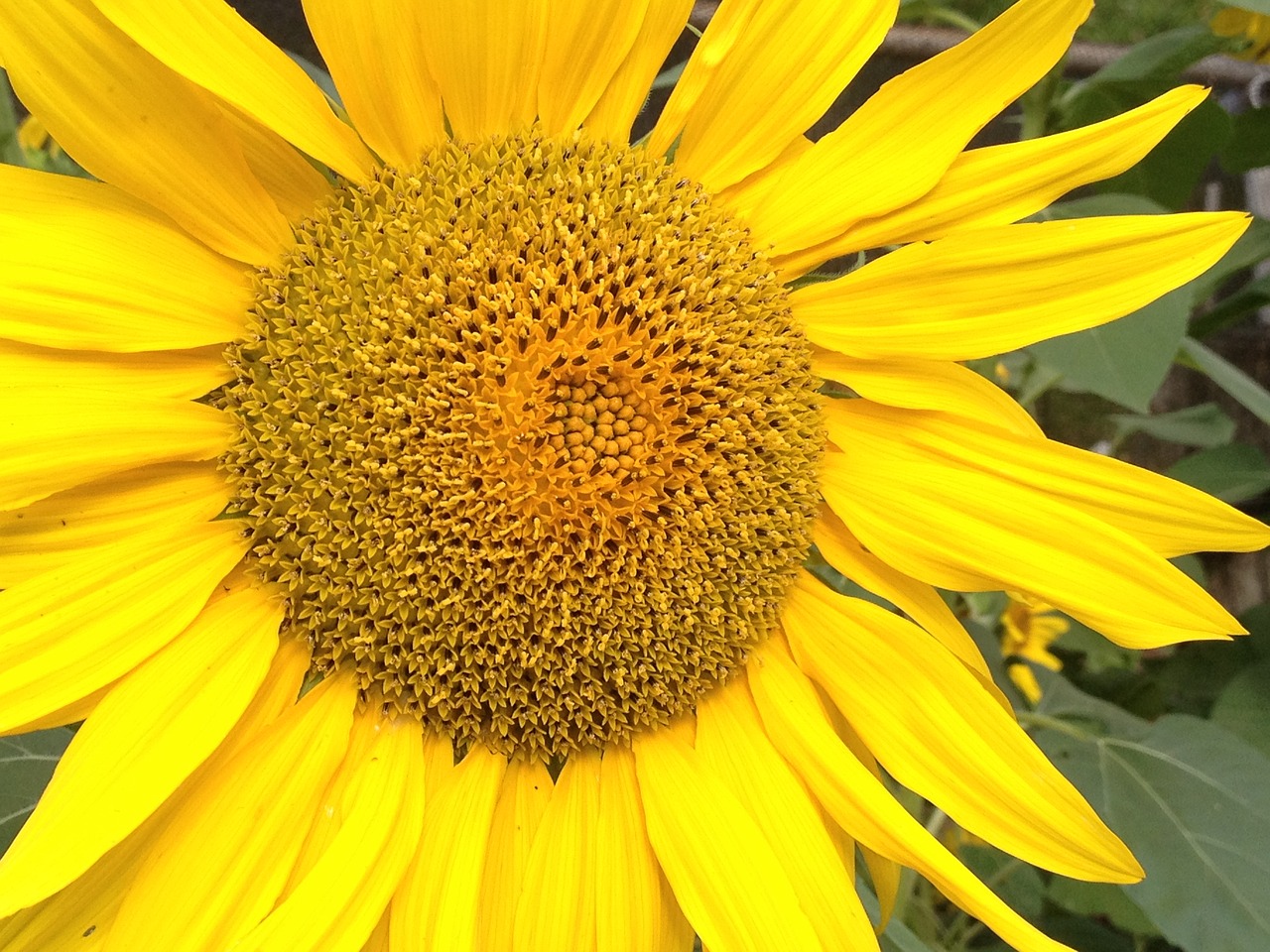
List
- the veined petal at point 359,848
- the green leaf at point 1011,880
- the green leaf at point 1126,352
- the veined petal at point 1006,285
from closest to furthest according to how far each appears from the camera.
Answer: the veined petal at point 359,848 < the veined petal at point 1006,285 < the green leaf at point 1126,352 < the green leaf at point 1011,880

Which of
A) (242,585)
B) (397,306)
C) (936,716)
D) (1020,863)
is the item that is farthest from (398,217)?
(1020,863)

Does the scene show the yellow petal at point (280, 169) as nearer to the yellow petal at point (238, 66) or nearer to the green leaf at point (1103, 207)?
the yellow petal at point (238, 66)

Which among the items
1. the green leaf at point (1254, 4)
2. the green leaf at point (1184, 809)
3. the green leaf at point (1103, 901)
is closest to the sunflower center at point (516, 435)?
the green leaf at point (1254, 4)

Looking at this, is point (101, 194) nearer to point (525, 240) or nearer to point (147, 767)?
point (525, 240)

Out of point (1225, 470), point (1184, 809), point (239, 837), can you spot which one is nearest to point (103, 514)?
point (239, 837)

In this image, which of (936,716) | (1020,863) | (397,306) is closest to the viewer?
(397,306)

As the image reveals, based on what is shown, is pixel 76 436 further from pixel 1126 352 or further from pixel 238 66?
pixel 1126 352
